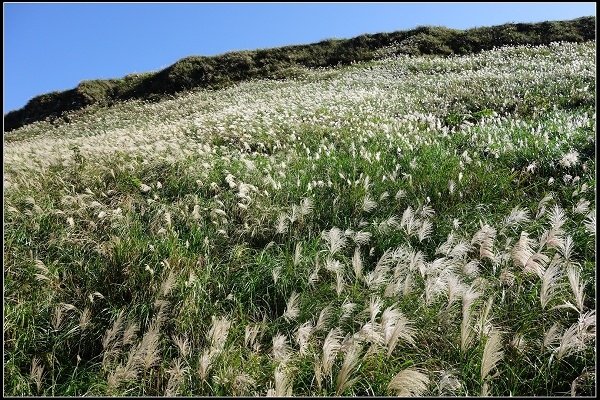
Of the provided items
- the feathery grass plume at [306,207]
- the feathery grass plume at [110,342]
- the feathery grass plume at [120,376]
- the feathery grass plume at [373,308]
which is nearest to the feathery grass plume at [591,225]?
the feathery grass plume at [373,308]

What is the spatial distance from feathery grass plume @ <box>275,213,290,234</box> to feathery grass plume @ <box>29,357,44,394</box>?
256 cm

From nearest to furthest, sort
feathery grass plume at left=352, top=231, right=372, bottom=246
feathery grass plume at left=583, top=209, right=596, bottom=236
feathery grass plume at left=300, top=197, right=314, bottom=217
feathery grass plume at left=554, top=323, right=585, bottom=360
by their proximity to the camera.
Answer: feathery grass plume at left=554, top=323, right=585, bottom=360, feathery grass plume at left=583, top=209, right=596, bottom=236, feathery grass plume at left=352, top=231, right=372, bottom=246, feathery grass plume at left=300, top=197, right=314, bottom=217

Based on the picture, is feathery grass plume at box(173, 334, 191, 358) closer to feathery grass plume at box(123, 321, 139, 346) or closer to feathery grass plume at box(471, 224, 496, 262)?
feathery grass plume at box(123, 321, 139, 346)

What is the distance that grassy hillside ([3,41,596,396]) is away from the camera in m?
2.94

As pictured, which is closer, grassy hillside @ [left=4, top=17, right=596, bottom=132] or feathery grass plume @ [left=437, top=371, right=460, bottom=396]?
feathery grass plume @ [left=437, top=371, right=460, bottom=396]

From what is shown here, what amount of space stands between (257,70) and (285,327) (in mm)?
34584

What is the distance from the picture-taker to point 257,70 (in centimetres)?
3588

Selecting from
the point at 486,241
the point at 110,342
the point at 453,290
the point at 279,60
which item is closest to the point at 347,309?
the point at 453,290

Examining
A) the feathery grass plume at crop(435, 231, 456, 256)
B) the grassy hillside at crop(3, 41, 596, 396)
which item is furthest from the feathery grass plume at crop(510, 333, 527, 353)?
the feathery grass plume at crop(435, 231, 456, 256)

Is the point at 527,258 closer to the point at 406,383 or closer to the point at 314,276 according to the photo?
the point at 406,383

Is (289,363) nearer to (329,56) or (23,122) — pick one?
(329,56)

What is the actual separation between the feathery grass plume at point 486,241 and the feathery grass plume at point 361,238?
1.08 m

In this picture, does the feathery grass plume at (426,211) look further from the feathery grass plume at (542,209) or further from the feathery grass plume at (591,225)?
the feathery grass plume at (591,225)

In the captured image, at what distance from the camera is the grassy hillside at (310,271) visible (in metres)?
2.94
